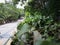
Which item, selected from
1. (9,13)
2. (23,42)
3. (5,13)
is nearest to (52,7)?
(23,42)

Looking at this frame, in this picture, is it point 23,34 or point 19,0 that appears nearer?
point 19,0

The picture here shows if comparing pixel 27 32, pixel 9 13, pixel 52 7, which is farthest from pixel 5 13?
pixel 52 7

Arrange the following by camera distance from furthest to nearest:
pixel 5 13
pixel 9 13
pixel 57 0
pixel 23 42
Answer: pixel 9 13, pixel 5 13, pixel 23 42, pixel 57 0

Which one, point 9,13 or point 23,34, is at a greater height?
point 23,34

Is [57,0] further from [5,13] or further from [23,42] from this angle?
[5,13]

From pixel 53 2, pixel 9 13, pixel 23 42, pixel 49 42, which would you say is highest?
pixel 53 2

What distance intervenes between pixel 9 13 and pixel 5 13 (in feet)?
14.4

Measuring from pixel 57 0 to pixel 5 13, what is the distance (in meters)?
38.7

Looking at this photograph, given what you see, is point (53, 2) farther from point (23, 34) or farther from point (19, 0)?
point (23, 34)

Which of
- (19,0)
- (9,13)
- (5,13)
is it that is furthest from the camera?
(9,13)

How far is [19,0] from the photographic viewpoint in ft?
18.2

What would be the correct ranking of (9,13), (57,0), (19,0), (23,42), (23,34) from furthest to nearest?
(9,13) < (23,34) < (23,42) < (19,0) < (57,0)

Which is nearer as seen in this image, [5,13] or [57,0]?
[57,0]

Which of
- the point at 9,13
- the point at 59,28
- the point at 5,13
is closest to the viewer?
the point at 59,28
